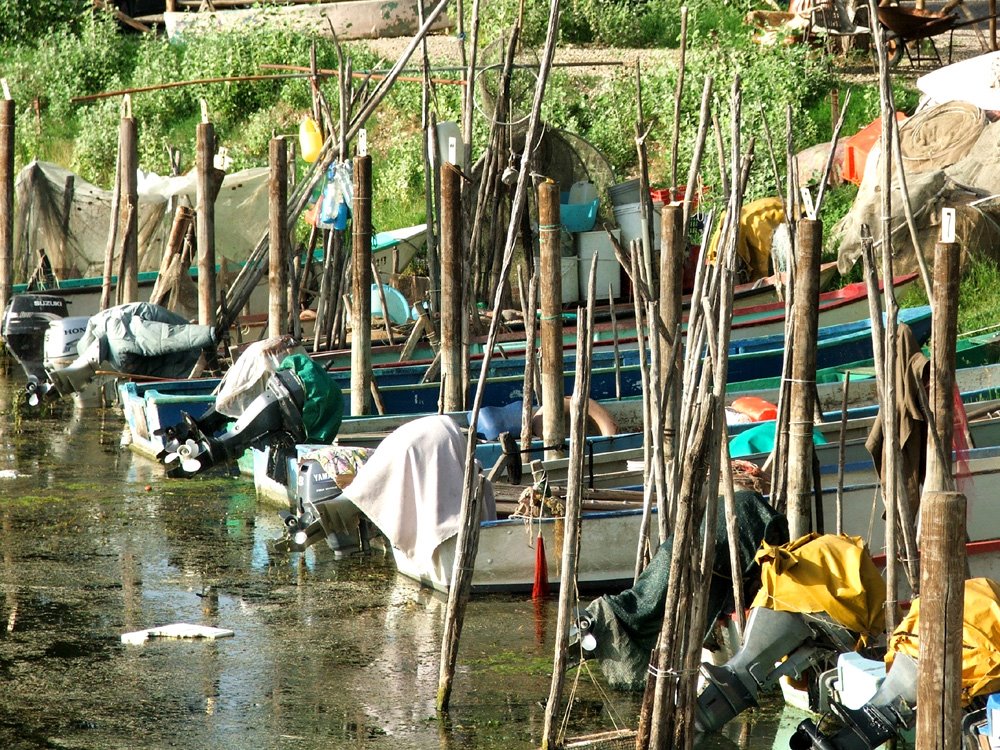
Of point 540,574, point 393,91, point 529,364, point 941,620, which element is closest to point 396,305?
point 529,364

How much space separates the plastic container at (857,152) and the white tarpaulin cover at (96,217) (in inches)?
277

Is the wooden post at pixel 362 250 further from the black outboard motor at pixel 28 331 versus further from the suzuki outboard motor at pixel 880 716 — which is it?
the suzuki outboard motor at pixel 880 716

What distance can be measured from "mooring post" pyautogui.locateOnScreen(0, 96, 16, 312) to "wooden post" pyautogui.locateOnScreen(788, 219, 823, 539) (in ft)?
38.7

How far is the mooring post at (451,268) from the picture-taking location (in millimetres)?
10781

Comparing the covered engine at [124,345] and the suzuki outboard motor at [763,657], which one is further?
the covered engine at [124,345]

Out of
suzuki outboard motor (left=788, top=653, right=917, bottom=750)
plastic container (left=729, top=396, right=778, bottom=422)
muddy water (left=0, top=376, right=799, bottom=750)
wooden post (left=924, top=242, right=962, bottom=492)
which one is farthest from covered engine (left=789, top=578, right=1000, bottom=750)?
plastic container (left=729, top=396, right=778, bottom=422)

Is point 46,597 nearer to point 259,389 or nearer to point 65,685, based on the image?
point 65,685

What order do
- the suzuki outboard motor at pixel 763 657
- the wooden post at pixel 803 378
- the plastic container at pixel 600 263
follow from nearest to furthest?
the suzuki outboard motor at pixel 763 657 < the wooden post at pixel 803 378 < the plastic container at pixel 600 263

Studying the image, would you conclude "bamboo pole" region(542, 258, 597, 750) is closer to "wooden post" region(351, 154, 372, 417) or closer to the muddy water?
the muddy water

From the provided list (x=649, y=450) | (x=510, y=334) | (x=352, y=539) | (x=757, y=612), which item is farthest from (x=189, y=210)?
(x=757, y=612)

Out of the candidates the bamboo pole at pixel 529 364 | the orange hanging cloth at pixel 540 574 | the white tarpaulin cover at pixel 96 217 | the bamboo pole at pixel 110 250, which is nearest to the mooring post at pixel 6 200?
the white tarpaulin cover at pixel 96 217

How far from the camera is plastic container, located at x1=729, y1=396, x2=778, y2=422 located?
37.3 ft

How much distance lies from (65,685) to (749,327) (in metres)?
9.14

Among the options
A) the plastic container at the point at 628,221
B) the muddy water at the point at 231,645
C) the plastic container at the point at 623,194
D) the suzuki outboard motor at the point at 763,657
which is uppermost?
the plastic container at the point at 623,194
